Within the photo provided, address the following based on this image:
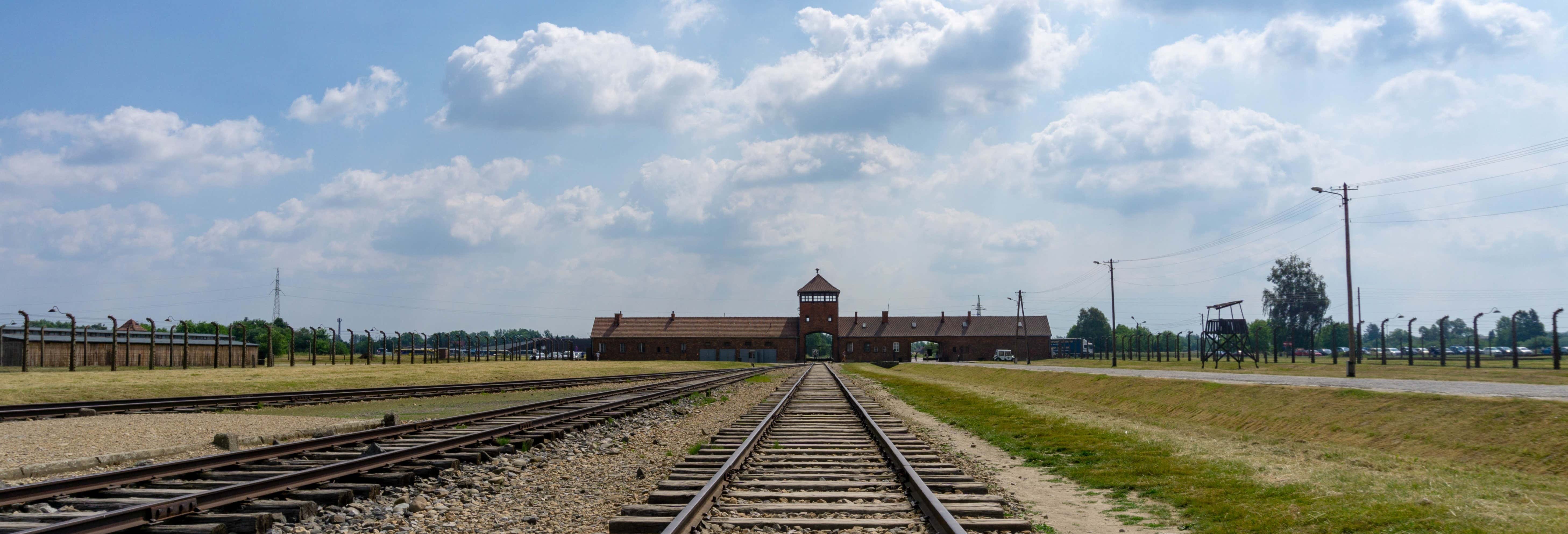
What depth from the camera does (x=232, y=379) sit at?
3294 centimetres

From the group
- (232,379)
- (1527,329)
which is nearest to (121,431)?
(232,379)

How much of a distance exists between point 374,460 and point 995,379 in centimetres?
3570

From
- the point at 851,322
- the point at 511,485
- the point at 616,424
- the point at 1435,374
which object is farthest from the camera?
the point at 851,322

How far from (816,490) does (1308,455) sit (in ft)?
25.6

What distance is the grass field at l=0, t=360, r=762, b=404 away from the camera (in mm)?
26359

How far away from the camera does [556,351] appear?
101 metres

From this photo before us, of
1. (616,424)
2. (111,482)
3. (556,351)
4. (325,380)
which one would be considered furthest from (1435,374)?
(556,351)

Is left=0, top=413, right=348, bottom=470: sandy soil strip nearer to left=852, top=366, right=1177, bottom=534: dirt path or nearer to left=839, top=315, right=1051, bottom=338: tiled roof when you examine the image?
left=852, top=366, right=1177, bottom=534: dirt path

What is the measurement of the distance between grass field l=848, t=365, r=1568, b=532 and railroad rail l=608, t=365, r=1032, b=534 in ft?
6.19

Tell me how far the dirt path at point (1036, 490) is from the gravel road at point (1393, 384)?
9119 millimetres

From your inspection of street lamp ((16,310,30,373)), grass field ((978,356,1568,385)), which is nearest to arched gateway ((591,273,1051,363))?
grass field ((978,356,1568,385))

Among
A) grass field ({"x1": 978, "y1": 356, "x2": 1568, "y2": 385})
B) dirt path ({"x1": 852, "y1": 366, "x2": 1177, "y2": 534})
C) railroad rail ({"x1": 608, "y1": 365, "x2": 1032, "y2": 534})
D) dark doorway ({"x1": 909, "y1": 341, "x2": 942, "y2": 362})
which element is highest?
railroad rail ({"x1": 608, "y1": 365, "x2": 1032, "y2": 534})

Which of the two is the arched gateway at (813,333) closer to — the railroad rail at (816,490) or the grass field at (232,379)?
the grass field at (232,379)

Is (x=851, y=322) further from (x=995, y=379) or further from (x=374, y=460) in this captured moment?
(x=374, y=460)
